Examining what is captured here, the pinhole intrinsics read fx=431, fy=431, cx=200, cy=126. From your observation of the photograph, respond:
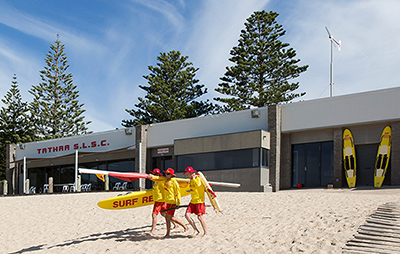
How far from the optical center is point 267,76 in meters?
35.4

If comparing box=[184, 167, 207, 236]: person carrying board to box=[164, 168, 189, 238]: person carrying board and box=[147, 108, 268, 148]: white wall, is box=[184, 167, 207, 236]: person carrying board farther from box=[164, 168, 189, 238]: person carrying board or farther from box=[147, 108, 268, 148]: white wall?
box=[147, 108, 268, 148]: white wall

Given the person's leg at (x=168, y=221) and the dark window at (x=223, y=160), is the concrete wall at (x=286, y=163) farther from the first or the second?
the person's leg at (x=168, y=221)

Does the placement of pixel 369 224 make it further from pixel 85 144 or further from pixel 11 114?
pixel 11 114

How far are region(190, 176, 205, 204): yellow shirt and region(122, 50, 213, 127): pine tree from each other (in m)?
29.4

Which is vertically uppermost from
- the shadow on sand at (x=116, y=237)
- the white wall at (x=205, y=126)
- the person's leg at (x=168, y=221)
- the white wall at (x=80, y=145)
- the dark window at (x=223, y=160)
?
the white wall at (x=205, y=126)

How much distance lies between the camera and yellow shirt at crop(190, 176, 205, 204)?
8516 mm

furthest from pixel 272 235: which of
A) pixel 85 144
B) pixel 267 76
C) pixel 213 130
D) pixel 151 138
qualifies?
pixel 267 76

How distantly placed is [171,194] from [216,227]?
133cm

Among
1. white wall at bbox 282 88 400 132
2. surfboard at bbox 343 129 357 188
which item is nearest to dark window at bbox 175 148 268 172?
white wall at bbox 282 88 400 132

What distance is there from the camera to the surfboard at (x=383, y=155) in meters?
16.6

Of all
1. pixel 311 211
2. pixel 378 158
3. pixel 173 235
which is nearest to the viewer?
pixel 173 235

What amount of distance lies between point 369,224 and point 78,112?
127 feet

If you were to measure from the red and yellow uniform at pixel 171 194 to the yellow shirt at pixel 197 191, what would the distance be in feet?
1.40

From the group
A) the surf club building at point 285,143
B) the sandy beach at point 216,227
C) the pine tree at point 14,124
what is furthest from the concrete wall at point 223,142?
the pine tree at point 14,124
